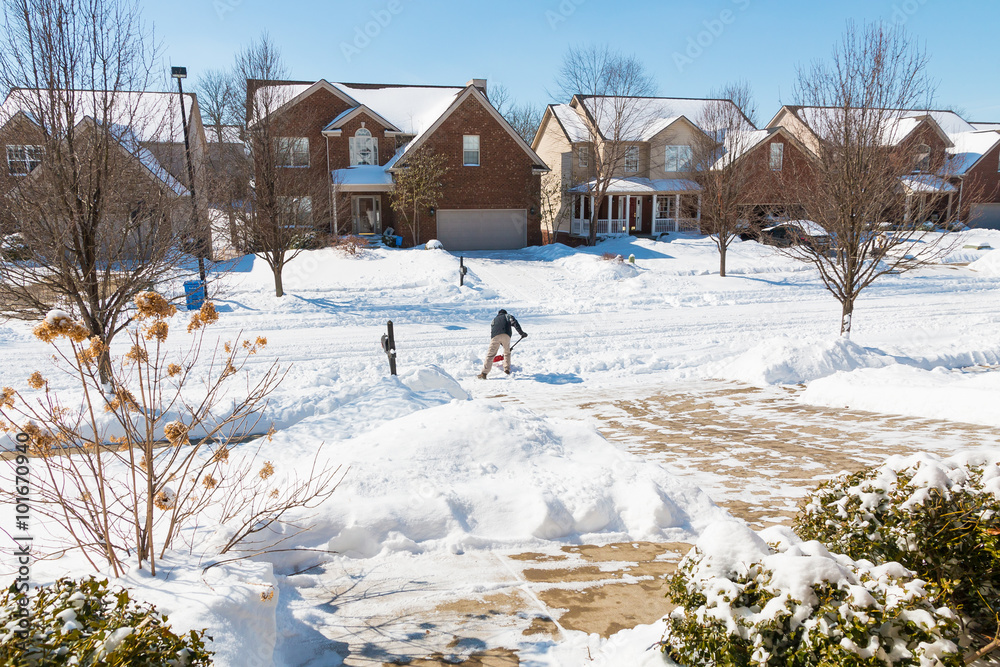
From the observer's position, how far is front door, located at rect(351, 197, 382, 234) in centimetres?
3478

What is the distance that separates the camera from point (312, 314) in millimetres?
19859

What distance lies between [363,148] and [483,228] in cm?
757

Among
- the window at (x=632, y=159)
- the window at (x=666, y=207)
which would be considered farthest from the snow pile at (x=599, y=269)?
the window at (x=666, y=207)

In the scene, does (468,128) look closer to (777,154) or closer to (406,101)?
(406,101)

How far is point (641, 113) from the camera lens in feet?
127

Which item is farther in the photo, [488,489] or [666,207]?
[666,207]

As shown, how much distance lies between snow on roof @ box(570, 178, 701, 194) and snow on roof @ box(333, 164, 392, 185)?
11565 mm

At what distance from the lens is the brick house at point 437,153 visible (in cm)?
3307

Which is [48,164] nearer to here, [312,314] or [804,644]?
[804,644]

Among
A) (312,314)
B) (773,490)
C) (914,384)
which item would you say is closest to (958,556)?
(773,490)

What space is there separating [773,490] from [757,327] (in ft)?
39.8

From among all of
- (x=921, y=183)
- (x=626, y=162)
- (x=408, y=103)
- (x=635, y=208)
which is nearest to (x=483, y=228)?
(x=408, y=103)

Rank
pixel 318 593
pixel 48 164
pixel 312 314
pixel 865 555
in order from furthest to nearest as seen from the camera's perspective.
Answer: pixel 312 314, pixel 48 164, pixel 318 593, pixel 865 555

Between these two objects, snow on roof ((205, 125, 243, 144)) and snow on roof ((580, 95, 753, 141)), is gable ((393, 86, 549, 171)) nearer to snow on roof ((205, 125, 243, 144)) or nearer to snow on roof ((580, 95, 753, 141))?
snow on roof ((580, 95, 753, 141))
